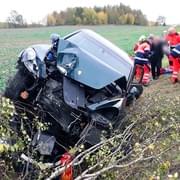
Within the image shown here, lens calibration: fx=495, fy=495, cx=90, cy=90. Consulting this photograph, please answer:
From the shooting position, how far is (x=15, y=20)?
5144cm

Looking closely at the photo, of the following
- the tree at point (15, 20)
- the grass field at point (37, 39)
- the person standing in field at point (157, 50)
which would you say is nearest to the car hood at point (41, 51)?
the person standing in field at point (157, 50)

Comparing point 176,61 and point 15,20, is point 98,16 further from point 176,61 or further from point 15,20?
point 176,61

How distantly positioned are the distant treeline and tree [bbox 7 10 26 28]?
112 inches

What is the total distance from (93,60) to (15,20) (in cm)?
4639

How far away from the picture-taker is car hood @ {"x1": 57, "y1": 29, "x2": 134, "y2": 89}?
5980mm

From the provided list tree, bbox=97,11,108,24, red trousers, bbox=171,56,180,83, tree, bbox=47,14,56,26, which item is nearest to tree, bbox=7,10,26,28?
tree, bbox=47,14,56,26

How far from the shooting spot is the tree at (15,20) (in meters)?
50.7

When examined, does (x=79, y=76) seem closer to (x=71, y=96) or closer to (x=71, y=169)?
(x=71, y=96)

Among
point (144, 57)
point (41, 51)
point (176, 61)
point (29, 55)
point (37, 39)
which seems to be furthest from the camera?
point (37, 39)

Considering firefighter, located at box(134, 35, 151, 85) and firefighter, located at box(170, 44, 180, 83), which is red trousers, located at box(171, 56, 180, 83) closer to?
firefighter, located at box(170, 44, 180, 83)

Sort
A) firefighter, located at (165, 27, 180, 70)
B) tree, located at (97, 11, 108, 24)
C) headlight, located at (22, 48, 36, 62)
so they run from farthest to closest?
tree, located at (97, 11, 108, 24), firefighter, located at (165, 27, 180, 70), headlight, located at (22, 48, 36, 62)

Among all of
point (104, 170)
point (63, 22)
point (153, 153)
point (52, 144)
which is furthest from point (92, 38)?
point (63, 22)

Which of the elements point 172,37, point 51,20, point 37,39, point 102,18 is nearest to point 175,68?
point 172,37

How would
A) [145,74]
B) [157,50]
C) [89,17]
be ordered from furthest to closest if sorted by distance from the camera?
[89,17] < [157,50] < [145,74]
